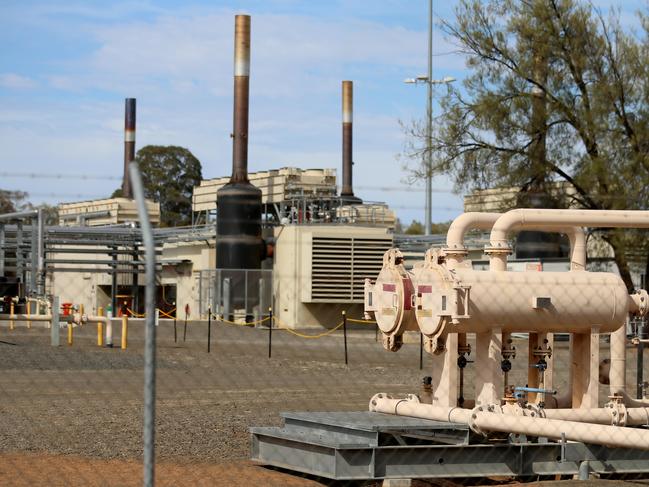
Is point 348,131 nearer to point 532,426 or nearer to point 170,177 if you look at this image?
point 170,177

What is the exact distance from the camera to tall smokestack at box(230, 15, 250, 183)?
40.6 metres

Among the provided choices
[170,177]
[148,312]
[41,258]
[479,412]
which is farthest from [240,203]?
[148,312]

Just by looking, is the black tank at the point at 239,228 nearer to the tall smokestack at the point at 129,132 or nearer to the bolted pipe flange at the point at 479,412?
the tall smokestack at the point at 129,132

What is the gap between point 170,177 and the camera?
6775cm

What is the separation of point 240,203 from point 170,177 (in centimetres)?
2872

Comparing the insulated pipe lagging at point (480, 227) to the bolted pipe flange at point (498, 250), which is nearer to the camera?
the insulated pipe lagging at point (480, 227)

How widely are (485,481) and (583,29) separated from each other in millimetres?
21732

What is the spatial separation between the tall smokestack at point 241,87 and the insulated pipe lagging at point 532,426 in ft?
101

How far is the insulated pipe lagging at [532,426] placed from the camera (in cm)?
870

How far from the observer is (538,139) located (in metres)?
30.0

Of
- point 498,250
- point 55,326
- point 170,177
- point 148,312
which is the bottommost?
point 55,326

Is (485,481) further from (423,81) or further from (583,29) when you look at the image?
(423,81)

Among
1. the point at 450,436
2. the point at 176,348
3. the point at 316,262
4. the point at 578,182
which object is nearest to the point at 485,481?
the point at 450,436

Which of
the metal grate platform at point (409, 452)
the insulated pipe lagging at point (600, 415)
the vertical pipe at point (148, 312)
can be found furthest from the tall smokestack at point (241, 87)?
the vertical pipe at point (148, 312)
